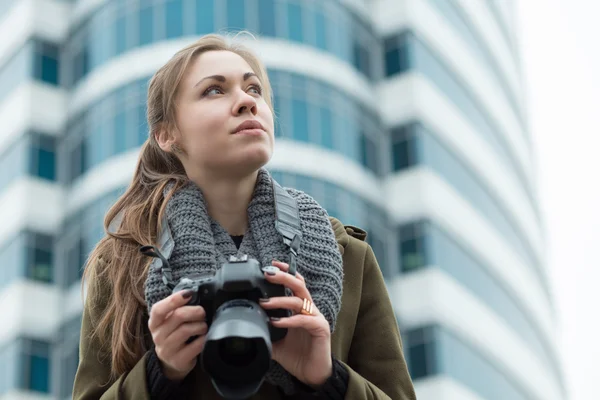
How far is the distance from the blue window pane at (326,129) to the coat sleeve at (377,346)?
24886 mm

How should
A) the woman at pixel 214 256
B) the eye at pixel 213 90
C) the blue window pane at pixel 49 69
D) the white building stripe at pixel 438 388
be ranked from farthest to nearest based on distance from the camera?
the blue window pane at pixel 49 69 → the white building stripe at pixel 438 388 → the eye at pixel 213 90 → the woman at pixel 214 256

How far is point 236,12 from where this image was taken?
92.4ft

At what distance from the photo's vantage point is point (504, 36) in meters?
40.7

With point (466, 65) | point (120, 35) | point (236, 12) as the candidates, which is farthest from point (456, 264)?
point (120, 35)

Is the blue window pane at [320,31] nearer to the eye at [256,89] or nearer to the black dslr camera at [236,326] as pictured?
the eye at [256,89]

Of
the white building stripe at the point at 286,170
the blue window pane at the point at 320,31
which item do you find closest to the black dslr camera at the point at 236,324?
the white building stripe at the point at 286,170

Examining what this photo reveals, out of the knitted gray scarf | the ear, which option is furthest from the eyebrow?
the knitted gray scarf

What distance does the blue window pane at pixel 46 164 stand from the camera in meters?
29.4

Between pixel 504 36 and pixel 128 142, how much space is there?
59.9 ft

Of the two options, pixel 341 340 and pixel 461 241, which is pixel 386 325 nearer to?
pixel 341 340

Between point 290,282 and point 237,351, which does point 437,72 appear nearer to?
point 290,282

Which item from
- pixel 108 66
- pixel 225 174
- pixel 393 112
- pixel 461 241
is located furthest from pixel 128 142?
pixel 225 174

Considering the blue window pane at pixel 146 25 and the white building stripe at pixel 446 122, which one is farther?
the white building stripe at pixel 446 122

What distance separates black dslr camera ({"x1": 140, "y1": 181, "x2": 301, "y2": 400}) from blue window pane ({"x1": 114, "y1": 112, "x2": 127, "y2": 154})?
25596 millimetres
